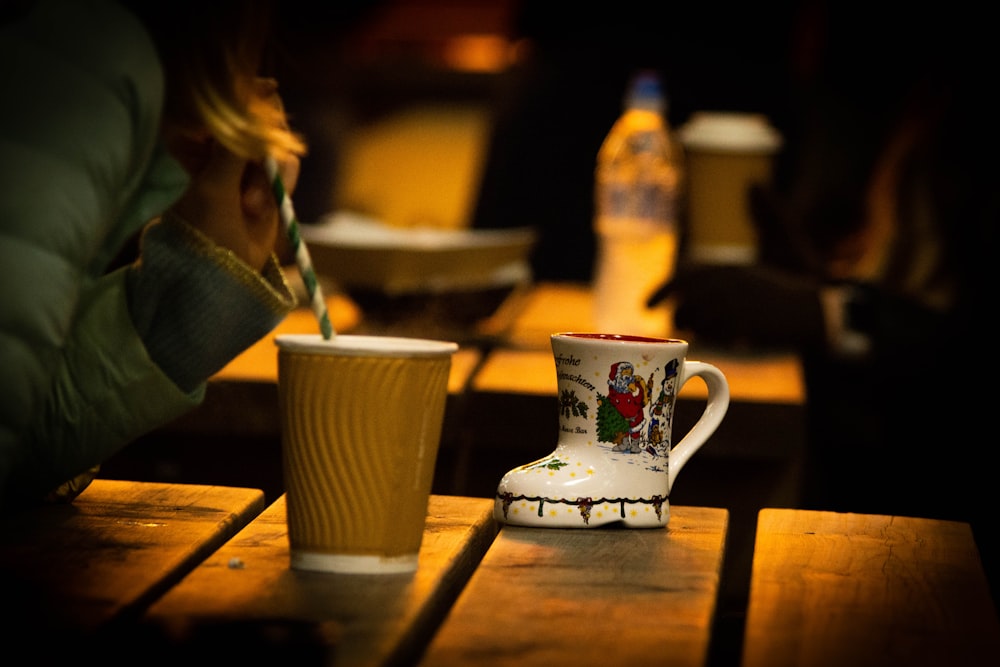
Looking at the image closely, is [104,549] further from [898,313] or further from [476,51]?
[476,51]

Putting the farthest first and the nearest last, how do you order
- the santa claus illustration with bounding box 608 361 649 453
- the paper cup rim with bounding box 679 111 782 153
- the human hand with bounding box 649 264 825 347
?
the paper cup rim with bounding box 679 111 782 153, the human hand with bounding box 649 264 825 347, the santa claus illustration with bounding box 608 361 649 453

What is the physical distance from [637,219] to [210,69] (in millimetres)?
1277

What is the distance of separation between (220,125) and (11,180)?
141mm

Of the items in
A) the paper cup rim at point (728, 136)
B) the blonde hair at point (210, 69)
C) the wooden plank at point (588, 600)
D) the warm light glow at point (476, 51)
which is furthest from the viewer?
the warm light glow at point (476, 51)

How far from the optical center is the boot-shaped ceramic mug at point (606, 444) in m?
0.93

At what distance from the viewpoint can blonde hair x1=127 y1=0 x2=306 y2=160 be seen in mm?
808

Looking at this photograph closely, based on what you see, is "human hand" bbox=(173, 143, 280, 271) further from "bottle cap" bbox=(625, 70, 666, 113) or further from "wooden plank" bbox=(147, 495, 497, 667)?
"bottle cap" bbox=(625, 70, 666, 113)

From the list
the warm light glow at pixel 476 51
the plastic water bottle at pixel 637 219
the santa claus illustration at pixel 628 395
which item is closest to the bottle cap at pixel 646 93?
the plastic water bottle at pixel 637 219

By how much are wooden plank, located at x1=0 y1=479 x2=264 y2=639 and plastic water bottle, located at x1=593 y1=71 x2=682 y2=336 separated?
0.97 meters

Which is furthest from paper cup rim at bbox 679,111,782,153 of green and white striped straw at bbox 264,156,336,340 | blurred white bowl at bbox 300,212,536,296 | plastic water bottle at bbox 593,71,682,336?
green and white striped straw at bbox 264,156,336,340

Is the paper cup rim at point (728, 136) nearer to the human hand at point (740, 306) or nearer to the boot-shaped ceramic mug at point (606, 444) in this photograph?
the human hand at point (740, 306)

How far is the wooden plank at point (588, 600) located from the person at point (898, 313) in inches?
35.1

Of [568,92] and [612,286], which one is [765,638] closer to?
[612,286]

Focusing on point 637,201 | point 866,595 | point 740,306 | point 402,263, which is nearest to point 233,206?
point 866,595
